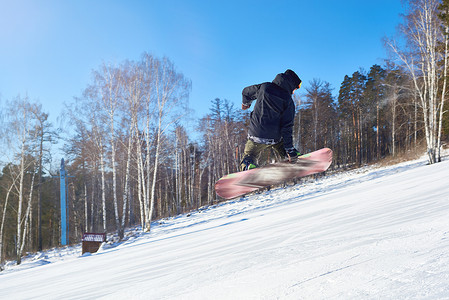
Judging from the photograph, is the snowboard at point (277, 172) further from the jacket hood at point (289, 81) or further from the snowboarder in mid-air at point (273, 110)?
the jacket hood at point (289, 81)

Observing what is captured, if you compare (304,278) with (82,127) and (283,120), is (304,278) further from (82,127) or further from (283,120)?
(82,127)

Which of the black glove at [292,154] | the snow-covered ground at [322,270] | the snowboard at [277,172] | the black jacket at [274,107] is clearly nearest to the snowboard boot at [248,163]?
the snowboard at [277,172]

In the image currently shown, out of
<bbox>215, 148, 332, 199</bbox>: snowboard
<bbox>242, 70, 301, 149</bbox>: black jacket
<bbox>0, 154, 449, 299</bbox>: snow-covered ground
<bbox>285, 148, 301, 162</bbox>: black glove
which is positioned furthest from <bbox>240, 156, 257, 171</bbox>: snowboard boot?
<bbox>0, 154, 449, 299</bbox>: snow-covered ground

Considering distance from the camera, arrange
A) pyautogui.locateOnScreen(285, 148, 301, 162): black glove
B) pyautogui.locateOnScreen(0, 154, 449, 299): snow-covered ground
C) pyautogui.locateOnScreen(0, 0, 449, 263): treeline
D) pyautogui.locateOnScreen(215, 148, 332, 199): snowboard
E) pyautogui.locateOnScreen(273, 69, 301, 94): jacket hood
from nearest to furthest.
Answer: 1. pyautogui.locateOnScreen(0, 154, 449, 299): snow-covered ground
2. pyautogui.locateOnScreen(273, 69, 301, 94): jacket hood
3. pyautogui.locateOnScreen(285, 148, 301, 162): black glove
4. pyautogui.locateOnScreen(215, 148, 332, 199): snowboard
5. pyautogui.locateOnScreen(0, 0, 449, 263): treeline

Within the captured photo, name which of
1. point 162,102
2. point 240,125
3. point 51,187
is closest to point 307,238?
point 162,102

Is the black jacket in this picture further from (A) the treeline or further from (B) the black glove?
(A) the treeline

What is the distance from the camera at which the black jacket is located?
3447 mm

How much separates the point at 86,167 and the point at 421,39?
81.5 ft

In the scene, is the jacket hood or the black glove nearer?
the jacket hood

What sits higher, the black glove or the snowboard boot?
the black glove

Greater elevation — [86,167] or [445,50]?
[445,50]

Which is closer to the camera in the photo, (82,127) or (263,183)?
(263,183)

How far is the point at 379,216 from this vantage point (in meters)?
3.71

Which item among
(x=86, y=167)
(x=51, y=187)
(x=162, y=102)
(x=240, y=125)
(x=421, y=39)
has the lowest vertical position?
(x=51, y=187)
